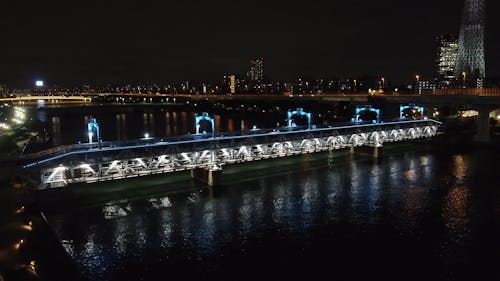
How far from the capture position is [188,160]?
40.1m

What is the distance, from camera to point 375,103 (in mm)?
108312

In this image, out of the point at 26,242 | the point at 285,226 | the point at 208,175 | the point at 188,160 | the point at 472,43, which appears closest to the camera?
the point at 26,242

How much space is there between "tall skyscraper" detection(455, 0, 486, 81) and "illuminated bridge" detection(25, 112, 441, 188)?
222 ft

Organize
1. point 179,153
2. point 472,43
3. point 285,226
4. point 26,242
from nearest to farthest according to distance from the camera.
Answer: point 26,242 < point 285,226 < point 179,153 < point 472,43

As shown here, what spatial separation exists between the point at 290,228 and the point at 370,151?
104 feet

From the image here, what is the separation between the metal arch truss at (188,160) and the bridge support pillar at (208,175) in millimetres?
415

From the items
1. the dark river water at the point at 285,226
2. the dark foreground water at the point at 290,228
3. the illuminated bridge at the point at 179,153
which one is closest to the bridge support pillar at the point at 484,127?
the dark foreground water at the point at 290,228

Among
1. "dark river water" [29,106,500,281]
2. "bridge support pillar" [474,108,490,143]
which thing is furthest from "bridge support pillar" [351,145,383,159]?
"bridge support pillar" [474,108,490,143]

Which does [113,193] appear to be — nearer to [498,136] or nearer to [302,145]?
[302,145]

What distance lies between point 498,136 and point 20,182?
82550 mm

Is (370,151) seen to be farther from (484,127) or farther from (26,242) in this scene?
(26,242)

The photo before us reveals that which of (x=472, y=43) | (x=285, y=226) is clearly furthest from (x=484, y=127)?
(x=285, y=226)

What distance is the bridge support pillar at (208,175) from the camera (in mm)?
41188

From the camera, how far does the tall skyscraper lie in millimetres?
102062
